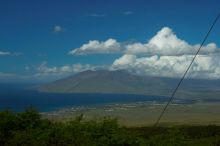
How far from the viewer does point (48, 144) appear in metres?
26.6

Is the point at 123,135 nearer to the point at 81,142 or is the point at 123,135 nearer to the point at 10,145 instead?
the point at 81,142

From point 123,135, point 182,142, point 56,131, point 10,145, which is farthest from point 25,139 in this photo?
point 182,142

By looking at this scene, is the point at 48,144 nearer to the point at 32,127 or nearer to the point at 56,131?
the point at 56,131

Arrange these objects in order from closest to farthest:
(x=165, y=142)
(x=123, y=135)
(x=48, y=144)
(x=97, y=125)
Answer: (x=48, y=144), (x=123, y=135), (x=165, y=142), (x=97, y=125)

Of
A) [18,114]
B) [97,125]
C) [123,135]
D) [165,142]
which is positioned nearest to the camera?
[123,135]

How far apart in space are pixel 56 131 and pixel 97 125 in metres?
4.83

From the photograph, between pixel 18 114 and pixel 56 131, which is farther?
pixel 18 114

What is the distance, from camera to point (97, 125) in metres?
35.5

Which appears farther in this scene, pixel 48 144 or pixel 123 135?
pixel 123 135

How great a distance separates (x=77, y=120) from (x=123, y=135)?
332 inches

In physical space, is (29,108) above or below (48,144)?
above

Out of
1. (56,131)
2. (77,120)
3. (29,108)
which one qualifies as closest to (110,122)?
(77,120)

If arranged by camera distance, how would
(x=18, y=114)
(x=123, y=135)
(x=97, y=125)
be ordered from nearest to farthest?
(x=123, y=135)
(x=97, y=125)
(x=18, y=114)

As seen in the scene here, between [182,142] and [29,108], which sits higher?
[29,108]
